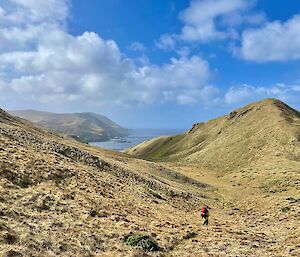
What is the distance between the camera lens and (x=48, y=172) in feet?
121

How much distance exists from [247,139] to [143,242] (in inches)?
3224

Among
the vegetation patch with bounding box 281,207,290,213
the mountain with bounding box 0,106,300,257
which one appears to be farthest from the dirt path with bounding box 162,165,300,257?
the vegetation patch with bounding box 281,207,290,213

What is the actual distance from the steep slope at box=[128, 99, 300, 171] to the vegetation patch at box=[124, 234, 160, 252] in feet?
188

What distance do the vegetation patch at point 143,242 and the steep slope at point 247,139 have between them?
188 feet

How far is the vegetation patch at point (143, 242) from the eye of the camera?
25072 millimetres

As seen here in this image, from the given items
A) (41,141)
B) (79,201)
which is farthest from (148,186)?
(79,201)

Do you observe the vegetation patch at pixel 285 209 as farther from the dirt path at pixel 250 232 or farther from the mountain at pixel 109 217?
the dirt path at pixel 250 232

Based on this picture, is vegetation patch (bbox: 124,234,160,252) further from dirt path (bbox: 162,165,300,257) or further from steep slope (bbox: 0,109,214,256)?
dirt path (bbox: 162,165,300,257)

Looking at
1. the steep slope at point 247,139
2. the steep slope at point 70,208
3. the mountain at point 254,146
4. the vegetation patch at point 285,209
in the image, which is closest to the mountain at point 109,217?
the steep slope at point 70,208

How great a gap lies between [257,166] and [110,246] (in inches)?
2426

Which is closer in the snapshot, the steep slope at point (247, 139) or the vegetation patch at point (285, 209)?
Result: the vegetation patch at point (285, 209)

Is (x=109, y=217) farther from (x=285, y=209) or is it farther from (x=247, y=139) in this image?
(x=247, y=139)

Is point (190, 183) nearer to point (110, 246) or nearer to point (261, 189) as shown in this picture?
point (261, 189)

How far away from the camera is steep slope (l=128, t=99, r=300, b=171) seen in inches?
3398
